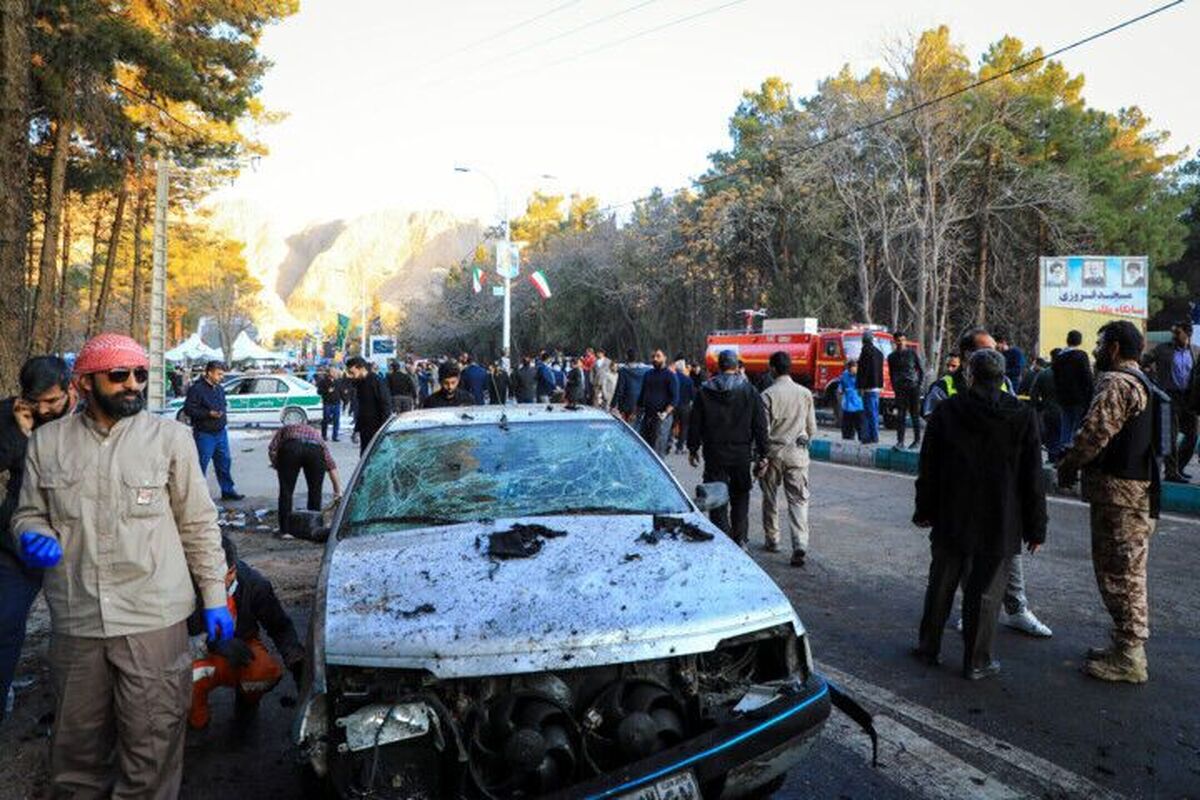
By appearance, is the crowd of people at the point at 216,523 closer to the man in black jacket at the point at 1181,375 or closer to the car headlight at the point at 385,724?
the car headlight at the point at 385,724

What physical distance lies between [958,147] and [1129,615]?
27.8 metres

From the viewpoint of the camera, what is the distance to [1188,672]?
14.9ft

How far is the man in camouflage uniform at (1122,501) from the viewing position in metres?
4.37

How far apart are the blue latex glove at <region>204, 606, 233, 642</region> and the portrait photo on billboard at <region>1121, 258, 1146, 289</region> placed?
83.6ft

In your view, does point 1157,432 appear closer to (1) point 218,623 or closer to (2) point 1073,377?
(1) point 218,623

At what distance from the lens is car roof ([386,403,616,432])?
4594 millimetres

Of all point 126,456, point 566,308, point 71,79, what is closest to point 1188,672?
point 126,456

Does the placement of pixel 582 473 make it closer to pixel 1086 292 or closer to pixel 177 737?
pixel 177 737

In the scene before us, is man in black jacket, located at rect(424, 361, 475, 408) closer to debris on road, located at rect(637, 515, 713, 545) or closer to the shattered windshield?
the shattered windshield

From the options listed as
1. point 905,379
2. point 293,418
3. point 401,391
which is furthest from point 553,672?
point 905,379

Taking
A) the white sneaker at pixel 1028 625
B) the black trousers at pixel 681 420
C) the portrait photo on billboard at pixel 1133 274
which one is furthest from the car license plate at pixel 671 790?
the portrait photo on billboard at pixel 1133 274

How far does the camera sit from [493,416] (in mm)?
4676

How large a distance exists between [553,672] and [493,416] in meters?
2.17

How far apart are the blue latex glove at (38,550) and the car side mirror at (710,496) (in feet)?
8.75
